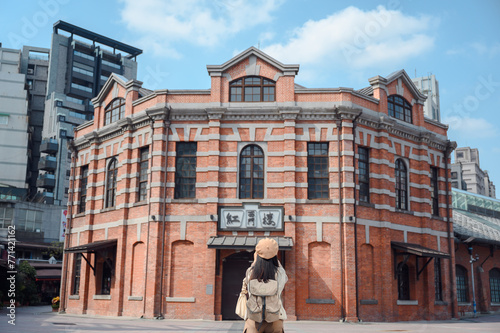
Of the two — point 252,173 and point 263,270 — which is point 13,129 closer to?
point 252,173

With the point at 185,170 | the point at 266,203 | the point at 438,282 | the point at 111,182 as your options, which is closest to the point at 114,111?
the point at 111,182

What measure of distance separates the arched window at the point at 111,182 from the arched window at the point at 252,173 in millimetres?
7302

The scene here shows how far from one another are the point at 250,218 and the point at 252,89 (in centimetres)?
603

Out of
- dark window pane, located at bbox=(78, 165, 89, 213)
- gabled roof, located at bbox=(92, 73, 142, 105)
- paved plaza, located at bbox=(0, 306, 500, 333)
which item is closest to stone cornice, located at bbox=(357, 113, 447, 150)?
paved plaza, located at bbox=(0, 306, 500, 333)

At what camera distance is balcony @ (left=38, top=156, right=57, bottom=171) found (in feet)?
237

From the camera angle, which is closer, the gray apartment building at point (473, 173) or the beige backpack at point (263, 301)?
the beige backpack at point (263, 301)

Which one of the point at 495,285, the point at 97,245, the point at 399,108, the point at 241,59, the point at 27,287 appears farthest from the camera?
the point at 27,287

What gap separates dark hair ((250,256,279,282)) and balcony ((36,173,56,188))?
2762 inches

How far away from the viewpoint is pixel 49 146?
2830 inches

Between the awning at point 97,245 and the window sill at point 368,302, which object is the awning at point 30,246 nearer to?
the awning at point 97,245

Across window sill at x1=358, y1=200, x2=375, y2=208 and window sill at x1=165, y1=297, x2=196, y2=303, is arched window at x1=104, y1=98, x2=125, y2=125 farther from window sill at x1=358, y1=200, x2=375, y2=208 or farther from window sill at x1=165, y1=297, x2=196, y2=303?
window sill at x1=358, y1=200, x2=375, y2=208

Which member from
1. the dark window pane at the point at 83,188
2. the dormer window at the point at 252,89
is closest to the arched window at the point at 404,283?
the dormer window at the point at 252,89

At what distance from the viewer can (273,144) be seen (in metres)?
23.9

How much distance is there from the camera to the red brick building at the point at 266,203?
2273 cm
